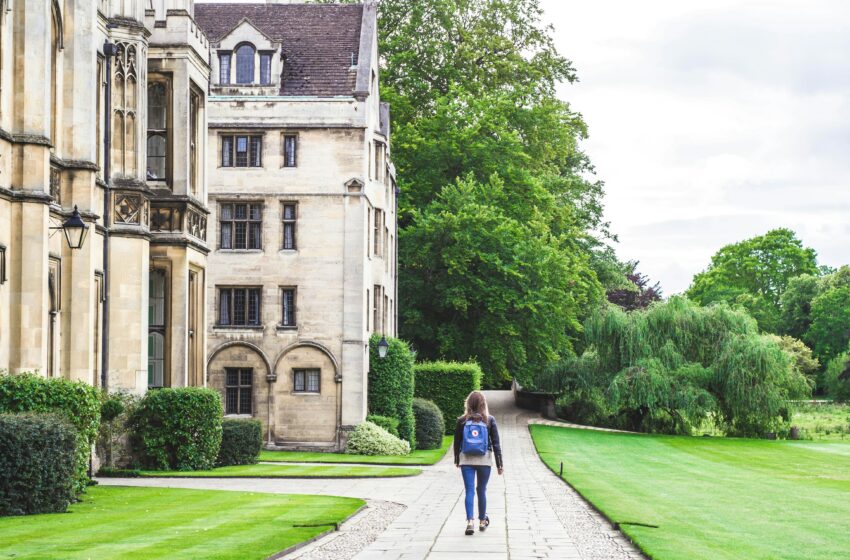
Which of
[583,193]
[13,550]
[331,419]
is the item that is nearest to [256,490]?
[13,550]

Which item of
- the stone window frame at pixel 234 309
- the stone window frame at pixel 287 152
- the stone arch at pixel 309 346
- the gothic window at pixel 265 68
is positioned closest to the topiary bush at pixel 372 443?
the stone arch at pixel 309 346

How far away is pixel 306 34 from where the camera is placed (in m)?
45.6

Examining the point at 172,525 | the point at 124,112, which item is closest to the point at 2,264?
the point at 172,525

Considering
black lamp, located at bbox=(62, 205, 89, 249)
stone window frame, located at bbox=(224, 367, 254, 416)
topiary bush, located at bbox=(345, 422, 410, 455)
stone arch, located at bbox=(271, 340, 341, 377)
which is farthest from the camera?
stone arch, located at bbox=(271, 340, 341, 377)

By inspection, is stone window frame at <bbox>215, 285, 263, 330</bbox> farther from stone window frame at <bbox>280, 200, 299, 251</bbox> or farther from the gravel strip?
the gravel strip

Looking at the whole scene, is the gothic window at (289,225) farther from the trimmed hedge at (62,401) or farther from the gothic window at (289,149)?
the trimmed hedge at (62,401)

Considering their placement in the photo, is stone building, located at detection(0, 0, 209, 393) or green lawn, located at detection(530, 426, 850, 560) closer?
green lawn, located at detection(530, 426, 850, 560)

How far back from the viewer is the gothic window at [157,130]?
101 feet

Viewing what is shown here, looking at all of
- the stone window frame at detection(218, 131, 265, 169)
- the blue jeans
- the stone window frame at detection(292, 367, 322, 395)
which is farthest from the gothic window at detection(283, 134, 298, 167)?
the blue jeans

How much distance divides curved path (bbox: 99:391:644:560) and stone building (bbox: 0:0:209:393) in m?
3.88

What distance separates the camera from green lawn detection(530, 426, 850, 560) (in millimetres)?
16328

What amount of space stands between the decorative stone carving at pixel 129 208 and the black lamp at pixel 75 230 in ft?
11.1

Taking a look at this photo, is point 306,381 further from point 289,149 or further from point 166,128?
point 166,128

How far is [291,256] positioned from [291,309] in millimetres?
1881
